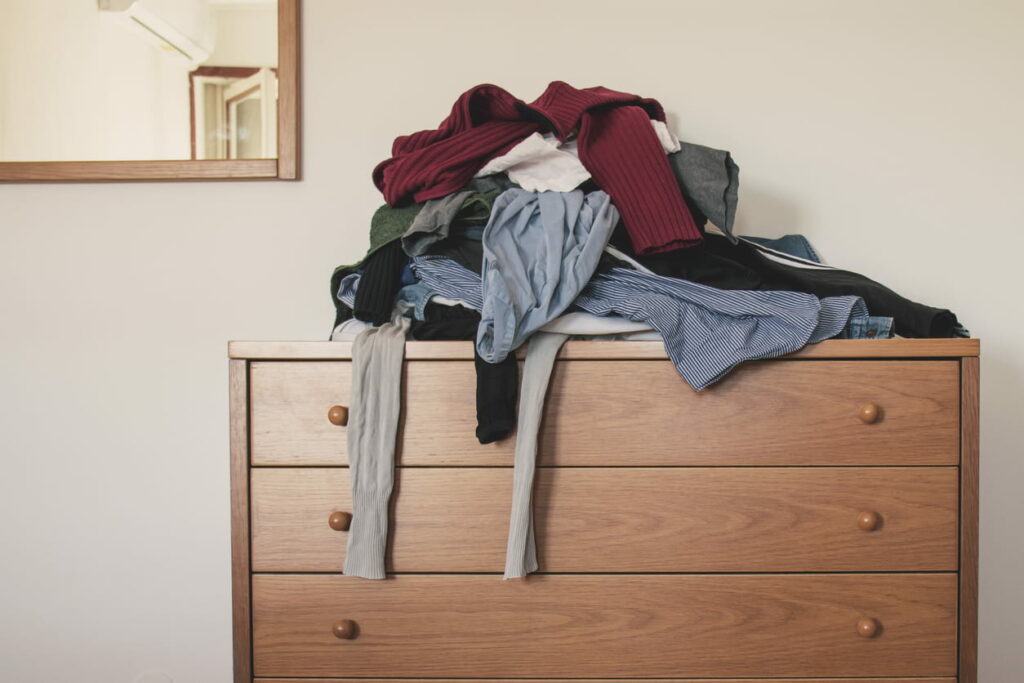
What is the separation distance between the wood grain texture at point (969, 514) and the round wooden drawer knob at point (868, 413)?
0.14 metres

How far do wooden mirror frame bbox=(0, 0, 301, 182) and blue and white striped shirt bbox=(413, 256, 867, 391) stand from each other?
2.10ft

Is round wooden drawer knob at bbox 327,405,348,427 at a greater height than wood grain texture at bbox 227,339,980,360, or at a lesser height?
lesser

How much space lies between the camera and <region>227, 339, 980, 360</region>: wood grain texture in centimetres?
119

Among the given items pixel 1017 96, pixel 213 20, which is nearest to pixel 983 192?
pixel 1017 96

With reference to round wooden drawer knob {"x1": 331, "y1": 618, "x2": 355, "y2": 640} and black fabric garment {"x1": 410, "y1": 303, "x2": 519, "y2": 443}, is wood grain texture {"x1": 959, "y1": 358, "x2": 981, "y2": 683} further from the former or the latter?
round wooden drawer knob {"x1": 331, "y1": 618, "x2": 355, "y2": 640}

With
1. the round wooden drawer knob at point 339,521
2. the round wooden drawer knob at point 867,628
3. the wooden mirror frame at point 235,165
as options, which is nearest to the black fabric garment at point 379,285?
the round wooden drawer knob at point 339,521

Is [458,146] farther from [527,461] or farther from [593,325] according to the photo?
[527,461]

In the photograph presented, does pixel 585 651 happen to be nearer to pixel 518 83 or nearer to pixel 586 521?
pixel 586 521

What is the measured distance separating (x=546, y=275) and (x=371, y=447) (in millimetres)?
383

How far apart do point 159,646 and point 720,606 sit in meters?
1.29

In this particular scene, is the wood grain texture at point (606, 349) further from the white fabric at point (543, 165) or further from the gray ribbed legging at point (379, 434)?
the white fabric at point (543, 165)

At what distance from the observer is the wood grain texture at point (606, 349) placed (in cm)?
119

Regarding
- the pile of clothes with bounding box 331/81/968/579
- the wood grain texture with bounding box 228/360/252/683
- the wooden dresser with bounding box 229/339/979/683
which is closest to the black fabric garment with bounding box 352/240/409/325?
the pile of clothes with bounding box 331/81/968/579

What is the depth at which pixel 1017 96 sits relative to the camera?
1724 millimetres
